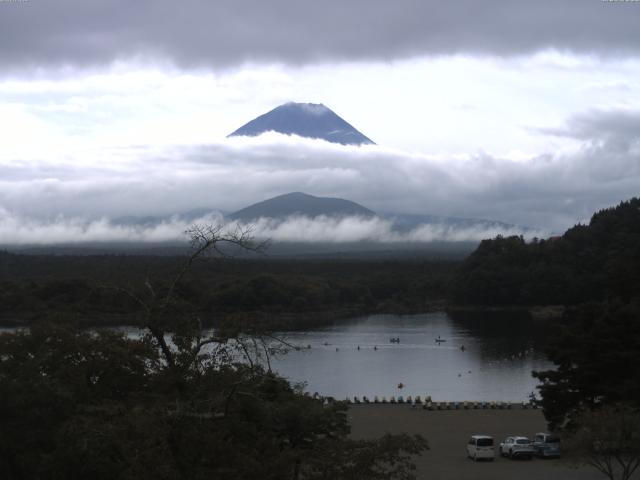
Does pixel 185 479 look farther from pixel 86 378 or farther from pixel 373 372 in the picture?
pixel 373 372

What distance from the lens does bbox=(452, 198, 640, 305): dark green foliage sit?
184 feet

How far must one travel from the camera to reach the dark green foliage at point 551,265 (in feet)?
184

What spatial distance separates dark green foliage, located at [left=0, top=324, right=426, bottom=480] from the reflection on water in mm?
15851

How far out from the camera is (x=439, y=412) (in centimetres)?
2053

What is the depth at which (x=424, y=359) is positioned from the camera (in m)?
35.6

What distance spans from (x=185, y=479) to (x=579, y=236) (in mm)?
60419

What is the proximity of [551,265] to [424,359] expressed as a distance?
26.7m

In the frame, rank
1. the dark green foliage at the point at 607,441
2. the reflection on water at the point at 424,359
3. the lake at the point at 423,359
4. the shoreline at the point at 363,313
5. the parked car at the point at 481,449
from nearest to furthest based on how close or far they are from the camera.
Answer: the dark green foliage at the point at 607,441 → the parked car at the point at 481,449 → the lake at the point at 423,359 → the reflection on water at the point at 424,359 → the shoreline at the point at 363,313

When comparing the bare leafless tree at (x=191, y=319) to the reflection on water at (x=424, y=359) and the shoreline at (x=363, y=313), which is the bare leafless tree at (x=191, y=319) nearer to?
the reflection on water at (x=424, y=359)

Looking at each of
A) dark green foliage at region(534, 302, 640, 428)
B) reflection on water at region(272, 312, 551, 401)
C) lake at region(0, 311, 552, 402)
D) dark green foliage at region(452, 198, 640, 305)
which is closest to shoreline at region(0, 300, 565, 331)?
dark green foliage at region(452, 198, 640, 305)

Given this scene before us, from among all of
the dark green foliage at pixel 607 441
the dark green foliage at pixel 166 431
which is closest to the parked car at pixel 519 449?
the dark green foliage at pixel 607 441

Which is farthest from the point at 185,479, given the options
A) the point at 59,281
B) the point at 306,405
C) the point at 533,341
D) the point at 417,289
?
the point at 417,289

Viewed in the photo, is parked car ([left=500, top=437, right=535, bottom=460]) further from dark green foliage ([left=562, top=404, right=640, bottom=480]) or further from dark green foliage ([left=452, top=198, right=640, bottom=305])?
dark green foliage ([left=452, top=198, right=640, bottom=305])

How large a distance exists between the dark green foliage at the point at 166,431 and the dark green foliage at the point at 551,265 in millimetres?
48389
